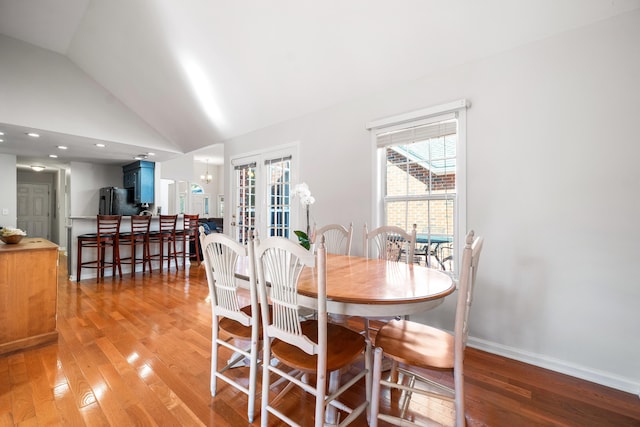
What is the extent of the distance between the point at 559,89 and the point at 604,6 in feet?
1.70

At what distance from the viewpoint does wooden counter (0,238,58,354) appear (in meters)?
2.31

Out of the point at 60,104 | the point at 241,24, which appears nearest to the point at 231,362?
the point at 241,24

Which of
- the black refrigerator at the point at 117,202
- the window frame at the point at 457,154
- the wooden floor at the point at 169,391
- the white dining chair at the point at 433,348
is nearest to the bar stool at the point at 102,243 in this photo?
the black refrigerator at the point at 117,202

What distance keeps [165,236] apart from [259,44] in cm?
399

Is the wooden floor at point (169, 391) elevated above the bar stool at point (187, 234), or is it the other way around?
the bar stool at point (187, 234)

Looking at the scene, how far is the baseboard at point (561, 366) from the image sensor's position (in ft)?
6.07

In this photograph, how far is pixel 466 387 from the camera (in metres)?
1.86

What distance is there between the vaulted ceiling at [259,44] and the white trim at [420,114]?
354mm

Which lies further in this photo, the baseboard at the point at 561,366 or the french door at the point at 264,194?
the french door at the point at 264,194

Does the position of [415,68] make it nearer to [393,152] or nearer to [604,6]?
[393,152]

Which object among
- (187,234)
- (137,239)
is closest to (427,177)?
(187,234)

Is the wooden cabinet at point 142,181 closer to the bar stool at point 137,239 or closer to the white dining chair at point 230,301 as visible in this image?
the bar stool at point 137,239

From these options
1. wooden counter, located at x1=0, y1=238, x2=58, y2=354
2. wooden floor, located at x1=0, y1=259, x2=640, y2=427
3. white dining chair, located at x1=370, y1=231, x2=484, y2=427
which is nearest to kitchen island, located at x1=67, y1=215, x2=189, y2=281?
wooden counter, located at x1=0, y1=238, x2=58, y2=354

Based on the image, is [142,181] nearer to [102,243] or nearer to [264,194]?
[102,243]
